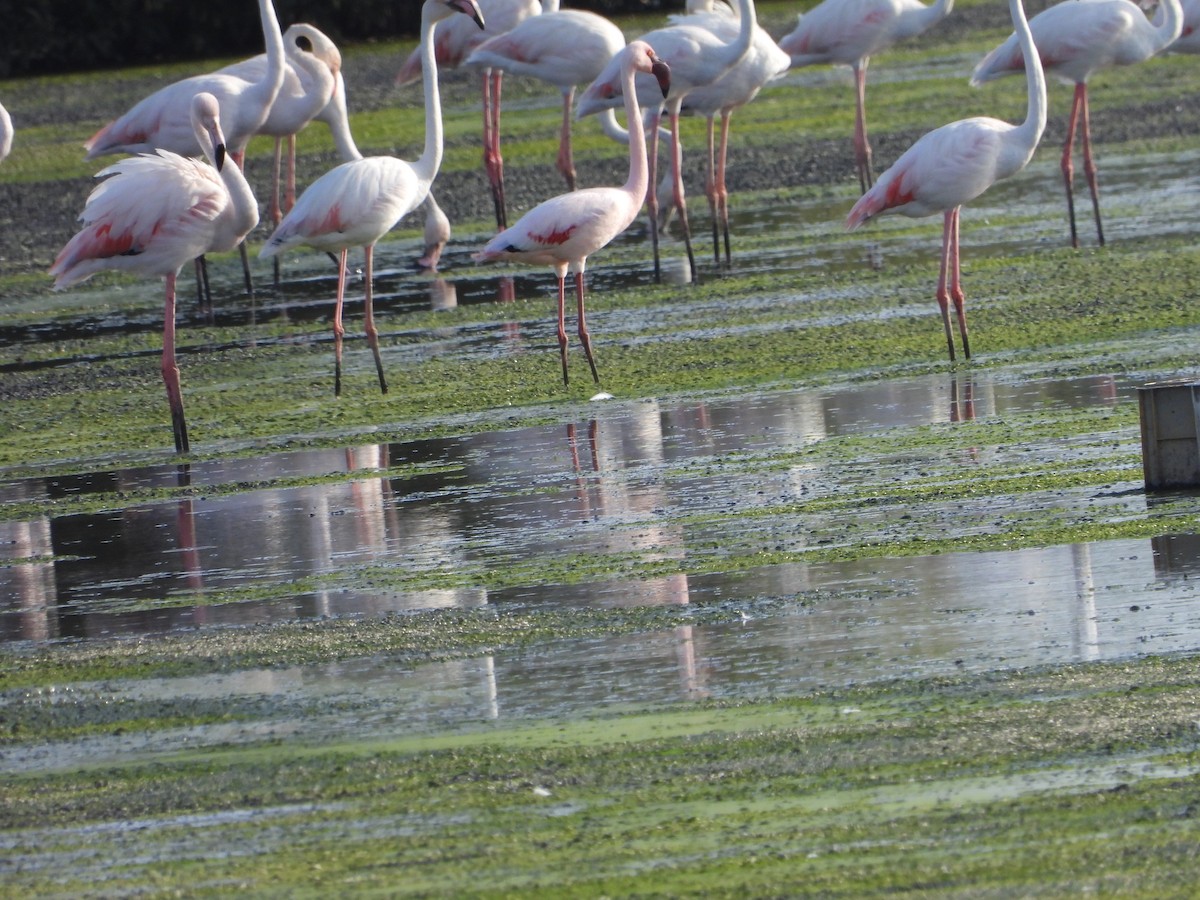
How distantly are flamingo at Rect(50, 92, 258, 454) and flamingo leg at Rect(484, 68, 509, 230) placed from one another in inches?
237

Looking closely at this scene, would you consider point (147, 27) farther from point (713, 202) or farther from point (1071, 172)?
point (1071, 172)

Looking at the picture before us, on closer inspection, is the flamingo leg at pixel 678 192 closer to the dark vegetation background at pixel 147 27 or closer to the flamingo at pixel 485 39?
the flamingo at pixel 485 39

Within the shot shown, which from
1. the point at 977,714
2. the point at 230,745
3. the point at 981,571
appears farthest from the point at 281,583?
the point at 977,714

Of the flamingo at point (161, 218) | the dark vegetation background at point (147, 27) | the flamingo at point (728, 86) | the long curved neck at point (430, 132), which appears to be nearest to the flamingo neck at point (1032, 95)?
the long curved neck at point (430, 132)

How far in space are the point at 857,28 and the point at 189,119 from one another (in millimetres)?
5654

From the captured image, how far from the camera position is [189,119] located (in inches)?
576

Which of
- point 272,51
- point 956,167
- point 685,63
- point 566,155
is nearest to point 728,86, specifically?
point 685,63

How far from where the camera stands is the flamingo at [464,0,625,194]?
1583 centimetres

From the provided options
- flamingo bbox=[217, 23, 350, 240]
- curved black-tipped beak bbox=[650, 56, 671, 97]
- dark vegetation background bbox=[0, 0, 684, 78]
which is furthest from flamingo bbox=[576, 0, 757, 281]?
dark vegetation background bbox=[0, 0, 684, 78]

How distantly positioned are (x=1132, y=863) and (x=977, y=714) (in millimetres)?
1001

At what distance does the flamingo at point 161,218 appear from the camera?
33.7 ft

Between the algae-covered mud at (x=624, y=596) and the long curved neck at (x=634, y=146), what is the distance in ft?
3.07

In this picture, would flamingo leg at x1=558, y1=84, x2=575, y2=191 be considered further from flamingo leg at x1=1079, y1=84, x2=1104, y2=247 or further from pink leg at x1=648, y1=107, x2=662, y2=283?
flamingo leg at x1=1079, y1=84, x2=1104, y2=247

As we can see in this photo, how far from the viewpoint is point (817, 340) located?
37.2ft
